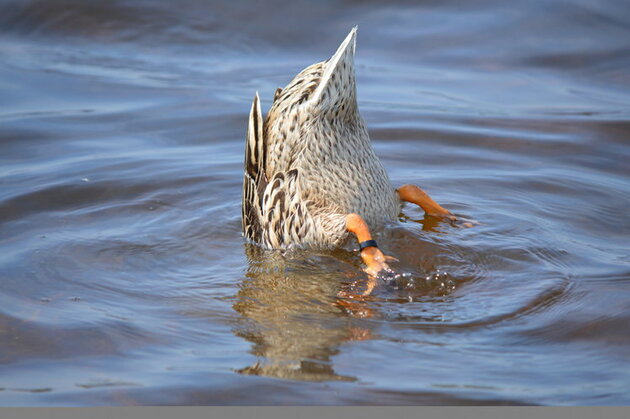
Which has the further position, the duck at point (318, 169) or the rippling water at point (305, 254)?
the duck at point (318, 169)

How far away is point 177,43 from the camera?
31.2 feet

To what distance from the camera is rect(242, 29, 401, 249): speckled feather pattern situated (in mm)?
4969

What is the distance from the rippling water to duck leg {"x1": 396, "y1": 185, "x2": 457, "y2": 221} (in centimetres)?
10

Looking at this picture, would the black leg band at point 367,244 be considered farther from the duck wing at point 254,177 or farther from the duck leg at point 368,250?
the duck wing at point 254,177

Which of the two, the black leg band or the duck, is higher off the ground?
the duck

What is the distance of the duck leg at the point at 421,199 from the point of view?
548cm

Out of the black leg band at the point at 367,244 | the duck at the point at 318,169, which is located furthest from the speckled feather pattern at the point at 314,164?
the black leg band at the point at 367,244

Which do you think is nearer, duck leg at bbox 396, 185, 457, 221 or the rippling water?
the rippling water

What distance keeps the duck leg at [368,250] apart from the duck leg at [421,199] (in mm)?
604

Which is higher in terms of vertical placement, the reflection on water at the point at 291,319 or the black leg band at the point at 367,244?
the black leg band at the point at 367,244

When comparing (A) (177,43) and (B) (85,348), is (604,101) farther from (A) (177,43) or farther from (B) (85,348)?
(B) (85,348)

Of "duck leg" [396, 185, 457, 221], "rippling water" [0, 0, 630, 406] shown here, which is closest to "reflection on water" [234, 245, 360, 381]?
"rippling water" [0, 0, 630, 406]

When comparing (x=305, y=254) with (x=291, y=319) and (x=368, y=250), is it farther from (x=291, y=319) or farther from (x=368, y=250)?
(x=291, y=319)

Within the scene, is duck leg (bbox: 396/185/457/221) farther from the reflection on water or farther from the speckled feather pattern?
the reflection on water
